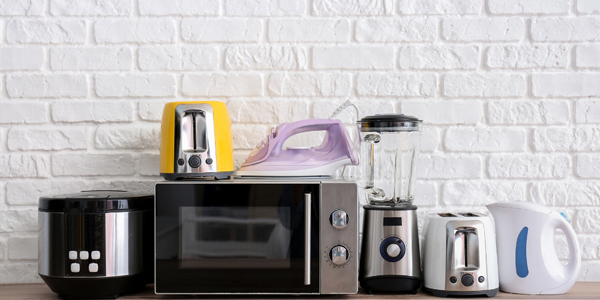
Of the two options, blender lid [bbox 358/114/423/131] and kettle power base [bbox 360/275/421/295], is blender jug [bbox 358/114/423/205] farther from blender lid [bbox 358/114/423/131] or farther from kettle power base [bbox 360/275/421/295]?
kettle power base [bbox 360/275/421/295]

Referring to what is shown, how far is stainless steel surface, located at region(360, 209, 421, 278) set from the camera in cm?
122

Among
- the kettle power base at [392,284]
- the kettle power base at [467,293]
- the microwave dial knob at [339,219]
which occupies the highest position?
the microwave dial knob at [339,219]

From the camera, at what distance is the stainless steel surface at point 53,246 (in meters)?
1.16

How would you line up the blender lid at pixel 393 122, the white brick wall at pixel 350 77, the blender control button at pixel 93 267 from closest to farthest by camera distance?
1. the blender control button at pixel 93 267
2. the blender lid at pixel 393 122
3. the white brick wall at pixel 350 77

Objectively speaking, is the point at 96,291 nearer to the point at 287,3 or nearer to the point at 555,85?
the point at 287,3

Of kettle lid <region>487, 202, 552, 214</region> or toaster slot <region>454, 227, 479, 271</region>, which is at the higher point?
kettle lid <region>487, 202, 552, 214</region>

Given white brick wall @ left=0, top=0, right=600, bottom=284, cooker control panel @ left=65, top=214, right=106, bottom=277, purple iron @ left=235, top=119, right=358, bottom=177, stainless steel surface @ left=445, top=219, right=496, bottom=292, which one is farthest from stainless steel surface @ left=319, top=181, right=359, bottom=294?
cooker control panel @ left=65, top=214, right=106, bottom=277

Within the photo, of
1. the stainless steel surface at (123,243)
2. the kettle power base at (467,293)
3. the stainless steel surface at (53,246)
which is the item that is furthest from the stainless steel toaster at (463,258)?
the stainless steel surface at (53,246)

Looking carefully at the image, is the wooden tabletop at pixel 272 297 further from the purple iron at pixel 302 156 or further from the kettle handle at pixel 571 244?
the purple iron at pixel 302 156

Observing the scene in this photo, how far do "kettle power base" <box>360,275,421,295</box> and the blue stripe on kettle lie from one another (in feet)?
0.82

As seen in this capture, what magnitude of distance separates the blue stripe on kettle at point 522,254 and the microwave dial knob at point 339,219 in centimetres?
44

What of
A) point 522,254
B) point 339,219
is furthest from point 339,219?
point 522,254

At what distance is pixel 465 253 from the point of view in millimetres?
1218

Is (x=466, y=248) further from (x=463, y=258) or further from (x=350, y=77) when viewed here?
(x=350, y=77)
